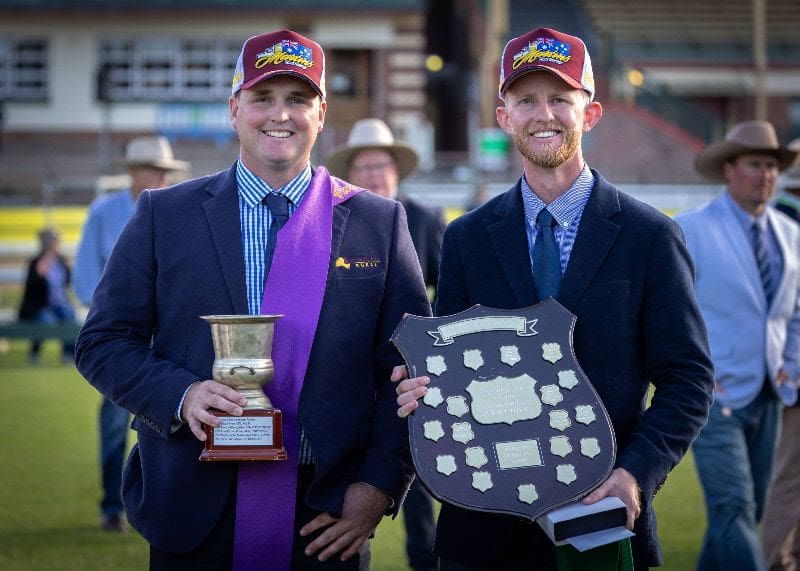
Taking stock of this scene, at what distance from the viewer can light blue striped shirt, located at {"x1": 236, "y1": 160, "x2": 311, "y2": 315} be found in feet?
12.9

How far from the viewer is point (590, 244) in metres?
3.89

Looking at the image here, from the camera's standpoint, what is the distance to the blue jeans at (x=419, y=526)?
7293 millimetres

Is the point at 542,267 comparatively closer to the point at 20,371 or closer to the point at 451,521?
the point at 451,521

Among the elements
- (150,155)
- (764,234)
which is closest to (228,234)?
(764,234)

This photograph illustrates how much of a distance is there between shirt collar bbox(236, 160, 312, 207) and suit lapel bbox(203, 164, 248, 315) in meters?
0.03

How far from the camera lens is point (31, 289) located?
765 inches

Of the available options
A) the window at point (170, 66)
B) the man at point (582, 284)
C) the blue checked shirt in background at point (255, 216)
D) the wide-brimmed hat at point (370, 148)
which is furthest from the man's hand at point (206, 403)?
the window at point (170, 66)

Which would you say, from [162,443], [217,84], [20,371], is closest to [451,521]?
[162,443]

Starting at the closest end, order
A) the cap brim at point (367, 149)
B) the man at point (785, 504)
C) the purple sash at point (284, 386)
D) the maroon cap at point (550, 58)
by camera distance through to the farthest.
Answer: the purple sash at point (284, 386), the maroon cap at point (550, 58), the man at point (785, 504), the cap brim at point (367, 149)

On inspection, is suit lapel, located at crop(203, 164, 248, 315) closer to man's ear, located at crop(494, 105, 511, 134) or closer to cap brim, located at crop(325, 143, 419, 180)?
man's ear, located at crop(494, 105, 511, 134)

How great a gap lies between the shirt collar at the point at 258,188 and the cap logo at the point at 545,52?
719 mm

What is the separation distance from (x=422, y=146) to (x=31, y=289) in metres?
16.1

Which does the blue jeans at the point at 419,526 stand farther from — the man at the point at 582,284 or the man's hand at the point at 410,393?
the man's hand at the point at 410,393

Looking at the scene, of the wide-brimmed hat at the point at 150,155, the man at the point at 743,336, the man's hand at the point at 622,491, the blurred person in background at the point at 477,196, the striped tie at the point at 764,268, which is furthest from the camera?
the blurred person in background at the point at 477,196
